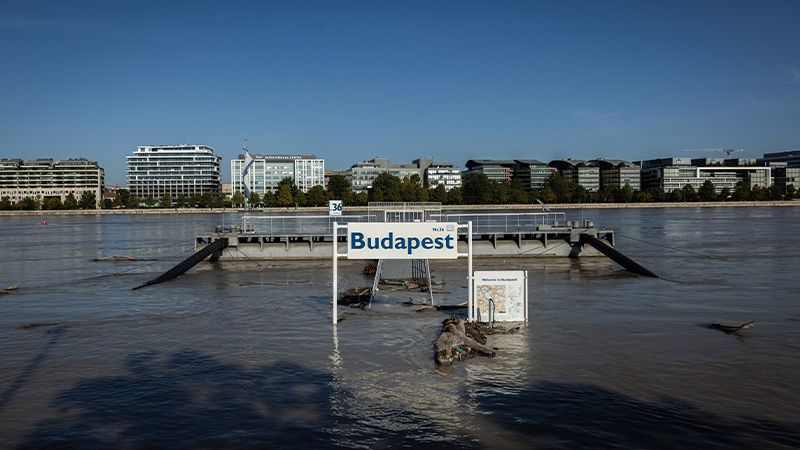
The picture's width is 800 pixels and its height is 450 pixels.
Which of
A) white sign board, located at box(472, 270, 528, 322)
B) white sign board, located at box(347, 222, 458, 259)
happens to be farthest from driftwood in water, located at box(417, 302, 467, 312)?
A: white sign board, located at box(347, 222, 458, 259)

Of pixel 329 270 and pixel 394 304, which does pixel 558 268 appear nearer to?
pixel 329 270

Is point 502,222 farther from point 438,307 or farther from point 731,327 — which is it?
point 731,327

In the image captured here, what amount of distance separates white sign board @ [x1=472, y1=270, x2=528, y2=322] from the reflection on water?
0.81m

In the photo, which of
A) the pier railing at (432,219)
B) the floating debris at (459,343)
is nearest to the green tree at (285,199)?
the pier railing at (432,219)

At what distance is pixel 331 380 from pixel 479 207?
602 feet

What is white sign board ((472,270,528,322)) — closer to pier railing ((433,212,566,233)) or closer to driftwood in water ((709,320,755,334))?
driftwood in water ((709,320,755,334))

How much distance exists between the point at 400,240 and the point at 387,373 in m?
5.01

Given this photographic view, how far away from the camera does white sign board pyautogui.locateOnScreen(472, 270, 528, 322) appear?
59.4 feet

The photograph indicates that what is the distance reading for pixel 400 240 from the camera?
1781 cm

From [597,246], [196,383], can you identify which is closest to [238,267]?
[597,246]

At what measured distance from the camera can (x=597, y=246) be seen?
129 feet

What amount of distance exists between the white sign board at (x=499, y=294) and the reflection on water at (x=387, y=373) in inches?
32.1

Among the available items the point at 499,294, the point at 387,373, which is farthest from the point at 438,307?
the point at 387,373

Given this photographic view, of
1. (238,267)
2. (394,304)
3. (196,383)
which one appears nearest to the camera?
(196,383)
